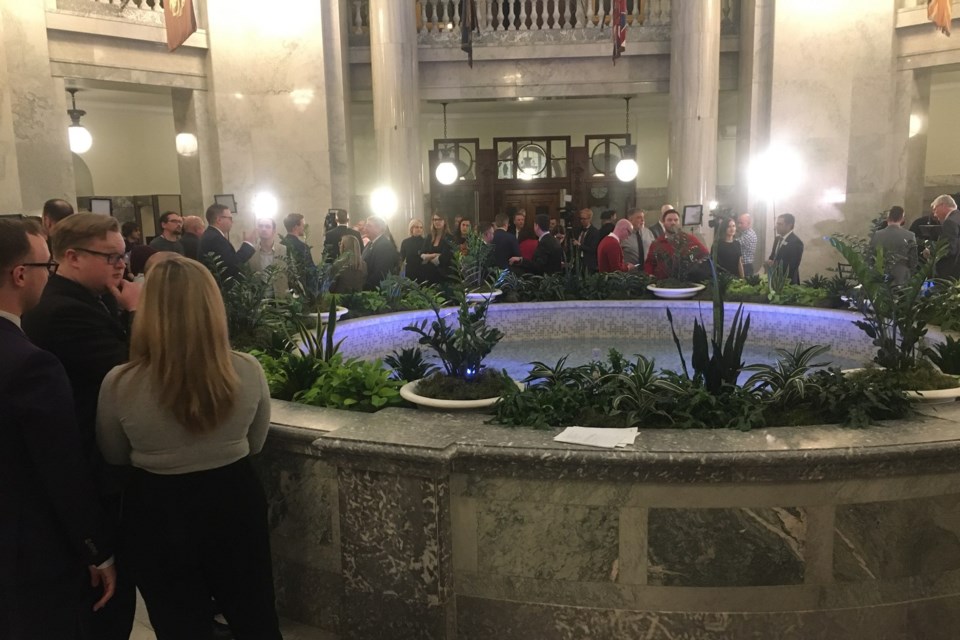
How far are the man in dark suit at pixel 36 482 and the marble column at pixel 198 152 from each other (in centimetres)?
1041

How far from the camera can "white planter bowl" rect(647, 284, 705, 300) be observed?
27.9 feet

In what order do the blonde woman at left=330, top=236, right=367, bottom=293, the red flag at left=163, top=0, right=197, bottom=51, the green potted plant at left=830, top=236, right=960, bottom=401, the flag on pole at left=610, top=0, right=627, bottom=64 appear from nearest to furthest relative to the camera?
the green potted plant at left=830, top=236, right=960, bottom=401 → the blonde woman at left=330, top=236, right=367, bottom=293 → the red flag at left=163, top=0, right=197, bottom=51 → the flag on pole at left=610, top=0, right=627, bottom=64

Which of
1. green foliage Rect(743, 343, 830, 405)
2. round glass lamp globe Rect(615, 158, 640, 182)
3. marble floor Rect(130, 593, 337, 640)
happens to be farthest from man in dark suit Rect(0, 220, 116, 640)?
round glass lamp globe Rect(615, 158, 640, 182)

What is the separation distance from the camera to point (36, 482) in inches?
80.7

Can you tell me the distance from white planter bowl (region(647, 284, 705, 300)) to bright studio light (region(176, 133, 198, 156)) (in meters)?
7.72

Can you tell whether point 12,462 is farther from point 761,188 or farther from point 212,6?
point 761,188

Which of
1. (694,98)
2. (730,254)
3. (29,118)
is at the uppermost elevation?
(694,98)

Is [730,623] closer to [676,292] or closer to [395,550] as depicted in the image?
[395,550]

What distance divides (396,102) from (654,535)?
1098 centimetres

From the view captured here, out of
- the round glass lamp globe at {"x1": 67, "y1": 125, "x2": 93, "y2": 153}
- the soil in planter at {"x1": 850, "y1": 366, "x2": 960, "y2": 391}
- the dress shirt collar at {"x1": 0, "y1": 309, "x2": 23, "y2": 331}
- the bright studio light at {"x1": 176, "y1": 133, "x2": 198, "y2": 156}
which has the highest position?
the round glass lamp globe at {"x1": 67, "y1": 125, "x2": 93, "y2": 153}

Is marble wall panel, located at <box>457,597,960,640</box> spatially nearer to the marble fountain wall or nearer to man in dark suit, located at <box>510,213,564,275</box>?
the marble fountain wall

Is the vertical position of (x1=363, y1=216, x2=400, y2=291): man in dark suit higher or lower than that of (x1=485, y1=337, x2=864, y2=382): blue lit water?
higher

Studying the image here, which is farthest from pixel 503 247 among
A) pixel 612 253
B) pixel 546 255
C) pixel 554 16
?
pixel 554 16

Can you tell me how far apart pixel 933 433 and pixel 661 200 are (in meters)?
16.0
